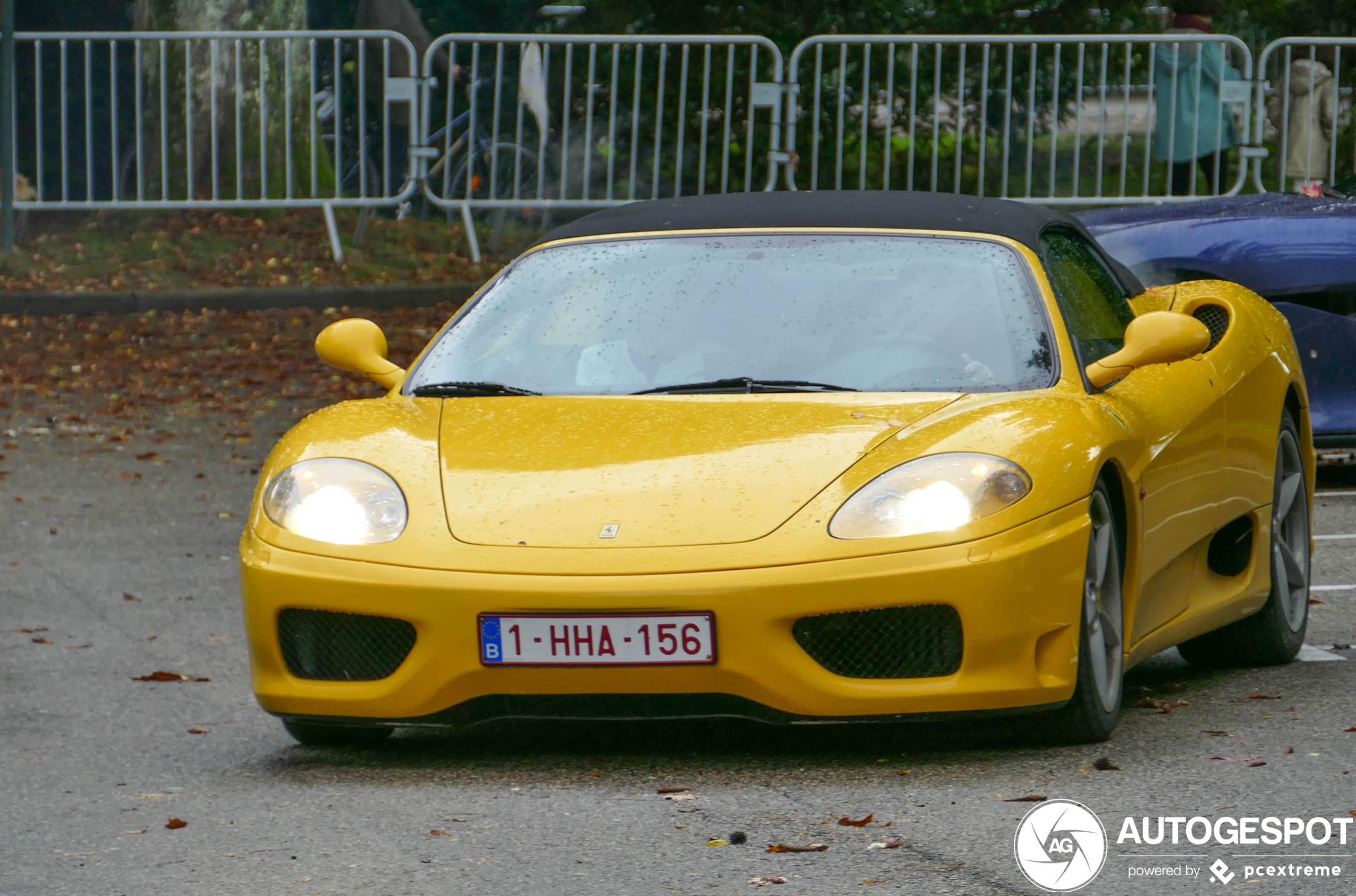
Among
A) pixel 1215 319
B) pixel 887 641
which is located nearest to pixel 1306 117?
pixel 1215 319

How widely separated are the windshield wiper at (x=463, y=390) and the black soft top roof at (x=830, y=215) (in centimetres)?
64

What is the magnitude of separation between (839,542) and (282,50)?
12.1 meters

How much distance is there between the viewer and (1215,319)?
615cm

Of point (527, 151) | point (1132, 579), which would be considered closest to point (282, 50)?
point (527, 151)

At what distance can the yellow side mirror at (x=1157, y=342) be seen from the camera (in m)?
5.25

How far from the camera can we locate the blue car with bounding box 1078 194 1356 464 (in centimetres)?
903

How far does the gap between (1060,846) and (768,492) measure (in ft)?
3.36

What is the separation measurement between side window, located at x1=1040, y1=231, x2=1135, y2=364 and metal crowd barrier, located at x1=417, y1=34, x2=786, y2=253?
29.1 feet

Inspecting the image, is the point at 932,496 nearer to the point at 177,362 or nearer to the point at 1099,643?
the point at 1099,643

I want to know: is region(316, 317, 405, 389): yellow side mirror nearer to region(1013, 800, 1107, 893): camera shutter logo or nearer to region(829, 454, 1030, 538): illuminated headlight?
region(829, 454, 1030, 538): illuminated headlight

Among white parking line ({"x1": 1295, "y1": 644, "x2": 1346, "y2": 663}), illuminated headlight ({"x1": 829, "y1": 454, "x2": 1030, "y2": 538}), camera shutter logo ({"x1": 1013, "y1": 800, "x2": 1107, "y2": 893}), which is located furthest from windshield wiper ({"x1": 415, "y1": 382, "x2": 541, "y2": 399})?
white parking line ({"x1": 1295, "y1": 644, "x2": 1346, "y2": 663})

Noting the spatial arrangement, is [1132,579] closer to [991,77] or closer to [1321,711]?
[1321,711]

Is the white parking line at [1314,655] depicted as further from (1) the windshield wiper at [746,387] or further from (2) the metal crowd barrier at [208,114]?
(2) the metal crowd barrier at [208,114]

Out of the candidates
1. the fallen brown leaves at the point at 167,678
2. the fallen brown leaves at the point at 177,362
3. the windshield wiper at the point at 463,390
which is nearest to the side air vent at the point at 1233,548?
the windshield wiper at the point at 463,390
